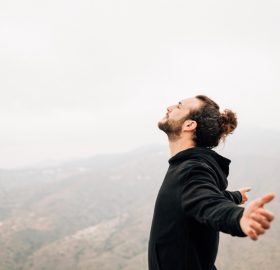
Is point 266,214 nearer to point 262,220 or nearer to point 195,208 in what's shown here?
point 262,220

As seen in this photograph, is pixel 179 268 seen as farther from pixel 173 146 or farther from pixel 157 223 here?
pixel 173 146

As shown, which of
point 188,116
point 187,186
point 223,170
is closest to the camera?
point 187,186

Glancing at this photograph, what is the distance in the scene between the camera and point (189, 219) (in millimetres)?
3902

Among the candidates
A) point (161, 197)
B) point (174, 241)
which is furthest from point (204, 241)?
point (161, 197)

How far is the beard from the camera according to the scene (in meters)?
5.30

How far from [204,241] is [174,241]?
15.7 inches

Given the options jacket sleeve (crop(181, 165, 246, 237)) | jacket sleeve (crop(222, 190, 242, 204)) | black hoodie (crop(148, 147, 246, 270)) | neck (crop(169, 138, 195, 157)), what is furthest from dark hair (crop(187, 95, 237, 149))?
jacket sleeve (crop(181, 165, 246, 237))

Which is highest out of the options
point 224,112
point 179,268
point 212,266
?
point 224,112

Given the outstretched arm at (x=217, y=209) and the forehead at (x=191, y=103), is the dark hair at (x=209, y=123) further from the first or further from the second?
the outstretched arm at (x=217, y=209)

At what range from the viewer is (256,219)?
9.39ft

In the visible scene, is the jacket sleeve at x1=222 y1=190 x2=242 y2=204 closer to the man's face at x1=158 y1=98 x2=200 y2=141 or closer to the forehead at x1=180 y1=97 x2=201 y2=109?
the man's face at x1=158 y1=98 x2=200 y2=141

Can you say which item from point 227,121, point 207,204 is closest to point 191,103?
point 227,121

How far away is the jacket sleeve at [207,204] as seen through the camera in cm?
308

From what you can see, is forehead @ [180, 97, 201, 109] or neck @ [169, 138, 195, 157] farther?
forehead @ [180, 97, 201, 109]
